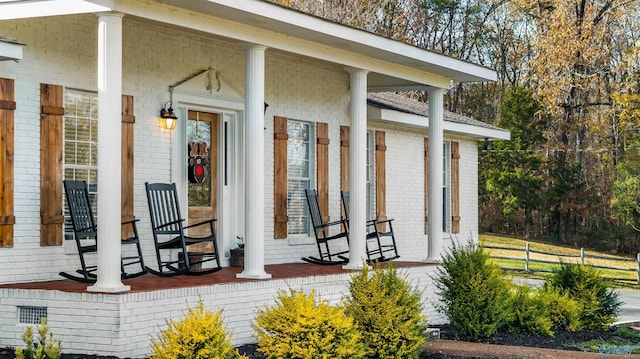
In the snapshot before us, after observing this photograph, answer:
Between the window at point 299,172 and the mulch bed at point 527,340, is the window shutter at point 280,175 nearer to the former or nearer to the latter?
the window at point 299,172

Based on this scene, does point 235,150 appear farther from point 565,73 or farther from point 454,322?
point 565,73

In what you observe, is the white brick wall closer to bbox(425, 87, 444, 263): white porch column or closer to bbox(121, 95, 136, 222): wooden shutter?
bbox(121, 95, 136, 222): wooden shutter

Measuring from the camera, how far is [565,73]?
3062 cm

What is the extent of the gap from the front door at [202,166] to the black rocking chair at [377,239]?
2.22 meters

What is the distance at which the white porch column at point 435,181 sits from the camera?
12875 millimetres

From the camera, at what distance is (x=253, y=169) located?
959cm

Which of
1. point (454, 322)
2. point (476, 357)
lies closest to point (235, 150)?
point (454, 322)

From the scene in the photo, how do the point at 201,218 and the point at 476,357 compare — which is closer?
the point at 476,357

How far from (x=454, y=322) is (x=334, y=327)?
10.6ft

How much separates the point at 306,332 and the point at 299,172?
588 cm

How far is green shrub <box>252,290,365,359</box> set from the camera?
700 centimetres

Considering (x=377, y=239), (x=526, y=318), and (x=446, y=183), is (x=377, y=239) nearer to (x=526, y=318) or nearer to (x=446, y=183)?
(x=526, y=318)

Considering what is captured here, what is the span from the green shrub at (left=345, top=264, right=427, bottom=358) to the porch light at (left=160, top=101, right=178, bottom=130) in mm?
3174

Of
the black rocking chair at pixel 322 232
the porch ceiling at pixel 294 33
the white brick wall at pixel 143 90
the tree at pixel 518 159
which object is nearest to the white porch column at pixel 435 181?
the porch ceiling at pixel 294 33
